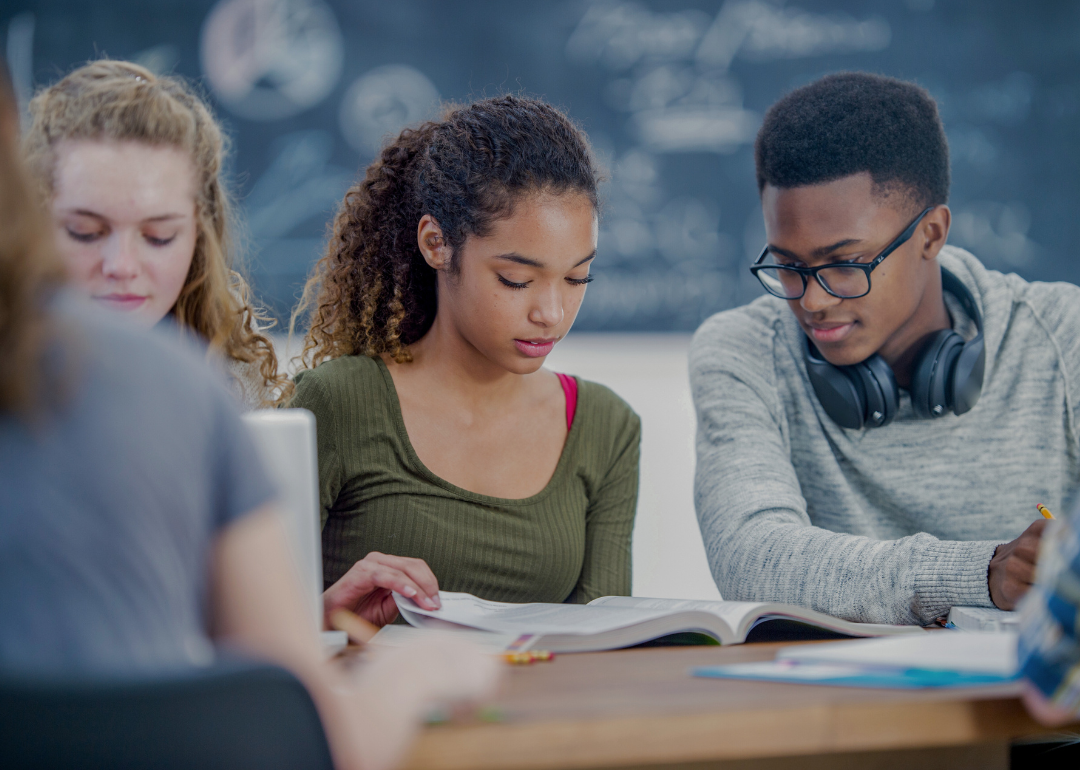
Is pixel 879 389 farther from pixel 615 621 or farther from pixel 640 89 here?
pixel 640 89

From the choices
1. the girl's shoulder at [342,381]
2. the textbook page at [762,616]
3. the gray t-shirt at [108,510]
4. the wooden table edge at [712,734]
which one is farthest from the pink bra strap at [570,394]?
the gray t-shirt at [108,510]

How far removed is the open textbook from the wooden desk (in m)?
0.15

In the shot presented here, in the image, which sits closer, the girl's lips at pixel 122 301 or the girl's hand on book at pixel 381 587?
the girl's hand on book at pixel 381 587

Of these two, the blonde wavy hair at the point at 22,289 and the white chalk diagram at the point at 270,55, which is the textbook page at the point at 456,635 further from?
the white chalk diagram at the point at 270,55

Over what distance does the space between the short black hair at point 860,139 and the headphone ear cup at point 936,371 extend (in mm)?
230

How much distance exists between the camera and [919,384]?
1393mm

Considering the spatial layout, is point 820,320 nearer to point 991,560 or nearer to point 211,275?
point 991,560

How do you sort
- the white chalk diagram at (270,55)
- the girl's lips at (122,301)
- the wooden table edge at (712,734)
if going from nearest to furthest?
1. the wooden table edge at (712,734)
2. the girl's lips at (122,301)
3. the white chalk diagram at (270,55)

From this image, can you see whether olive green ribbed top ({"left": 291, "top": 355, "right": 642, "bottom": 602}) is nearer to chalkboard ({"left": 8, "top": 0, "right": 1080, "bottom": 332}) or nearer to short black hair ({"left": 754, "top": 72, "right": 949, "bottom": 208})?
short black hair ({"left": 754, "top": 72, "right": 949, "bottom": 208})

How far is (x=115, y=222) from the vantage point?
1.16 m

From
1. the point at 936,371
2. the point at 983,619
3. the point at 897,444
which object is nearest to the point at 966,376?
the point at 936,371

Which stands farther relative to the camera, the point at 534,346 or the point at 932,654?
the point at 534,346

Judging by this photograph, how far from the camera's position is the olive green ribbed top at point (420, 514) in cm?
131

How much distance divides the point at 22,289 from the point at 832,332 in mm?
1217
